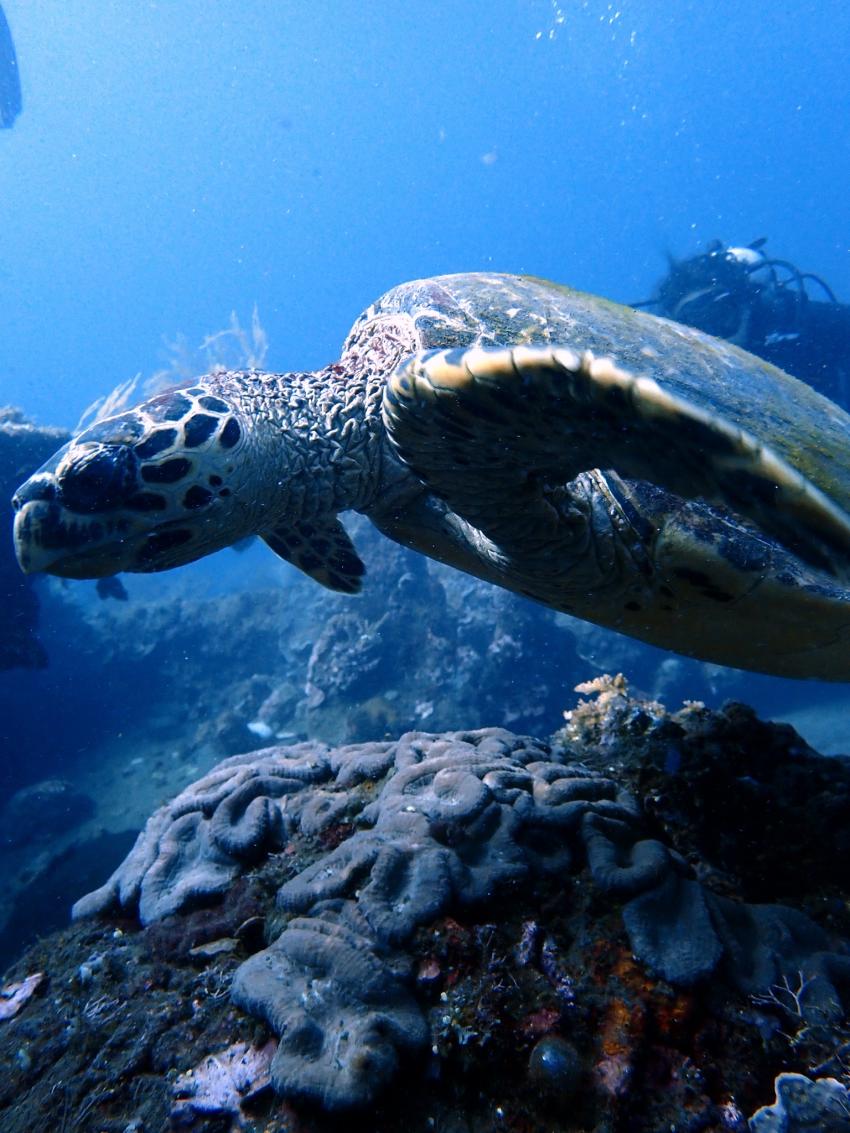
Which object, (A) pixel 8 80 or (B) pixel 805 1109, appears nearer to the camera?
(B) pixel 805 1109

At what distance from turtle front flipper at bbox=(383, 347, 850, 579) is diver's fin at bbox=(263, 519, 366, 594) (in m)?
1.40

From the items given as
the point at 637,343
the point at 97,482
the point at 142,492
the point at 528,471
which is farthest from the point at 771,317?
the point at 97,482

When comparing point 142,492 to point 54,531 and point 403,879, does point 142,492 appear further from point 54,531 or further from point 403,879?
point 403,879

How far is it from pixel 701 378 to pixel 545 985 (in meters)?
2.01

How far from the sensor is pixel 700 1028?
1507mm

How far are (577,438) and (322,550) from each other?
208cm

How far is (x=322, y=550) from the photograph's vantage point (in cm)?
345

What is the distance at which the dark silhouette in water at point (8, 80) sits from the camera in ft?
48.7

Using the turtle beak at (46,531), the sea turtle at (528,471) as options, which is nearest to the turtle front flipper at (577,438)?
the sea turtle at (528,471)

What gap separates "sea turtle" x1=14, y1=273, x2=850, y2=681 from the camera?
1471 millimetres

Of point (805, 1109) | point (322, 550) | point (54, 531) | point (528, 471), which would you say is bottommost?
point (805, 1109)

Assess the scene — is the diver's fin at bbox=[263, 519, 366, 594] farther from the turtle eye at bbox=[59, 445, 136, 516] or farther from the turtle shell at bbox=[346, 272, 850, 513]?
the turtle shell at bbox=[346, 272, 850, 513]

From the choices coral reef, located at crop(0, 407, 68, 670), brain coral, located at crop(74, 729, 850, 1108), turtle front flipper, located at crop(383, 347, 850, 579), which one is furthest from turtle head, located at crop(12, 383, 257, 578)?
coral reef, located at crop(0, 407, 68, 670)

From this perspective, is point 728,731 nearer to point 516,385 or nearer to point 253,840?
point 516,385
